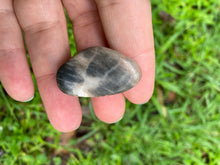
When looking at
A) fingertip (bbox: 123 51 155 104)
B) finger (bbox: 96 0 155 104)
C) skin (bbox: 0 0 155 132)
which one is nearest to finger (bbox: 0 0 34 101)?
skin (bbox: 0 0 155 132)

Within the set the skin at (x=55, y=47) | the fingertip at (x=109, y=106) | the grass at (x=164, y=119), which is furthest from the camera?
the grass at (x=164, y=119)

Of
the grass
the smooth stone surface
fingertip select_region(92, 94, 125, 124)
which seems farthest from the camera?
the grass

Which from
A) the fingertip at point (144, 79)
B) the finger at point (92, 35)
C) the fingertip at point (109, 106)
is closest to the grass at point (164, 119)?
the finger at point (92, 35)

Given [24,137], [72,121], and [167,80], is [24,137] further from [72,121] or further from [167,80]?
[167,80]

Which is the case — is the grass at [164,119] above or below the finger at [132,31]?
below

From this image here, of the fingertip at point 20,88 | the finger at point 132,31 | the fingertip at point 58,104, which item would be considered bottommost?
the fingertip at point 58,104

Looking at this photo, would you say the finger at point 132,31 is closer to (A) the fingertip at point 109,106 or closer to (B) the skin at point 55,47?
(B) the skin at point 55,47

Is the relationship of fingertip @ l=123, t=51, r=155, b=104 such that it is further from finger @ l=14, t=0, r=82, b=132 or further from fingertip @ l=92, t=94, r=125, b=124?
finger @ l=14, t=0, r=82, b=132

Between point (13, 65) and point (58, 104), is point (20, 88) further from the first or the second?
point (58, 104)
